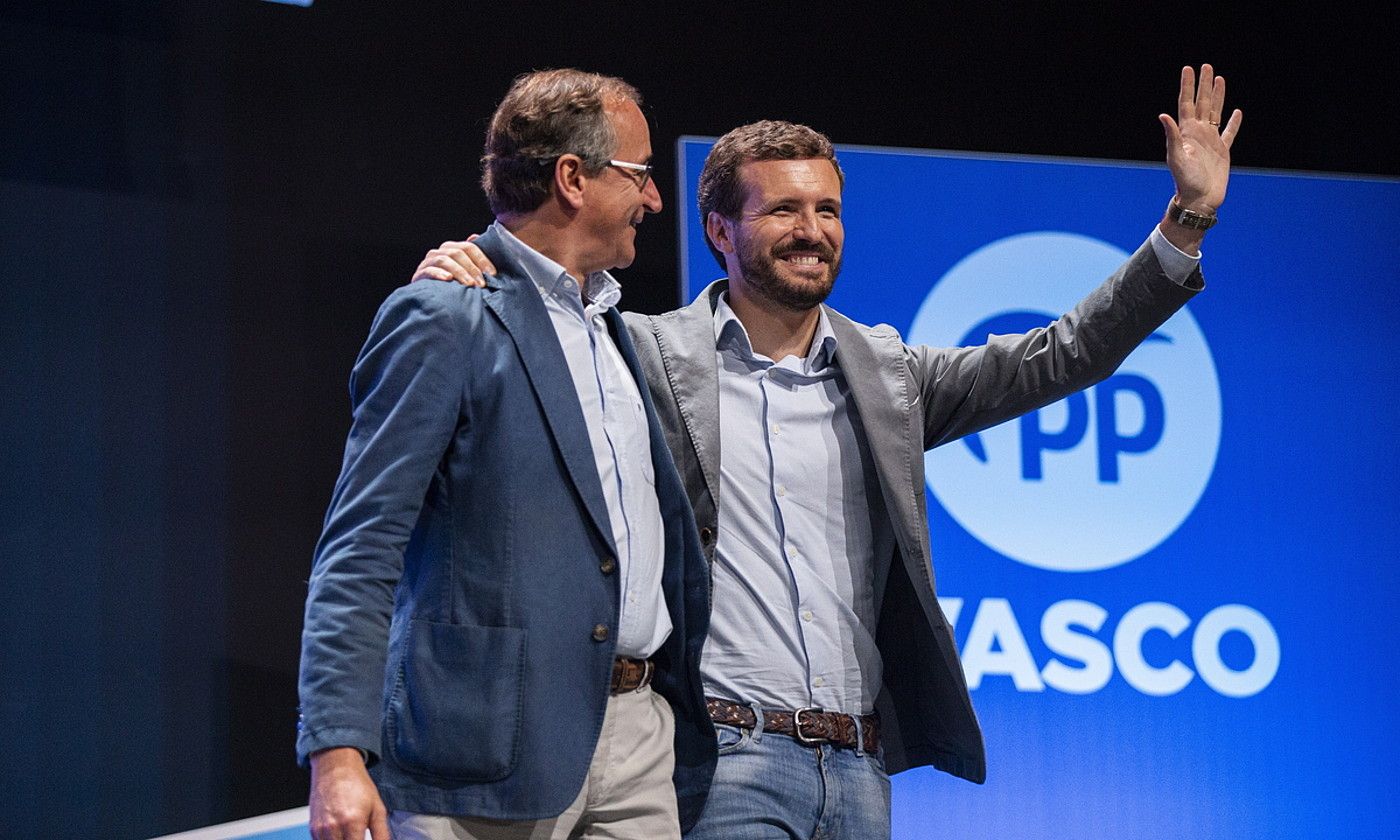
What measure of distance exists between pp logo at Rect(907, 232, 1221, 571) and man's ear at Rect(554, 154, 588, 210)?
1.74 m

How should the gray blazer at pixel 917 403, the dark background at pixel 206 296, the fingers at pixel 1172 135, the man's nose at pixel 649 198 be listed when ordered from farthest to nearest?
1. the dark background at pixel 206 296
2. the fingers at pixel 1172 135
3. the gray blazer at pixel 917 403
4. the man's nose at pixel 649 198

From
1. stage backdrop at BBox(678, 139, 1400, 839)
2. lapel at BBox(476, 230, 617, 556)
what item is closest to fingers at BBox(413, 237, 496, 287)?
lapel at BBox(476, 230, 617, 556)

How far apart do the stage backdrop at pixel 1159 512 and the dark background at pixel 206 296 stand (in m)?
0.15

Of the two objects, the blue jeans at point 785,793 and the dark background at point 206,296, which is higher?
the dark background at point 206,296

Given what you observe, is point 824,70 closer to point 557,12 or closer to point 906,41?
point 906,41

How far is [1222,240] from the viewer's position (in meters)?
3.84

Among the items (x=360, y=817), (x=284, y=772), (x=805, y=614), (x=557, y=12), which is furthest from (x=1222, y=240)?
Answer: (x=360, y=817)

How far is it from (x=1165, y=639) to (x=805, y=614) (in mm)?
1696

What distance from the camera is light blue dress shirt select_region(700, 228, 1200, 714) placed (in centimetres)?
221

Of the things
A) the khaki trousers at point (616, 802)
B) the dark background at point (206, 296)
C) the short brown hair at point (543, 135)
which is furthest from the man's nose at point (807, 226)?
the dark background at point (206, 296)

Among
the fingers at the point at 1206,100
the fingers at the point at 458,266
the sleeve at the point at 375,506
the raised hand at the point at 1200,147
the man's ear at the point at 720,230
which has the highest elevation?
the fingers at the point at 1206,100

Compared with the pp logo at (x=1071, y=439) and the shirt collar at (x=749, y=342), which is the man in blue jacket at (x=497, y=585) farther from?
the pp logo at (x=1071, y=439)

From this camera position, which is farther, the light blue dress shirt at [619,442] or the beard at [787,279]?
the beard at [787,279]

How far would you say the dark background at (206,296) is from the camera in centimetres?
351
